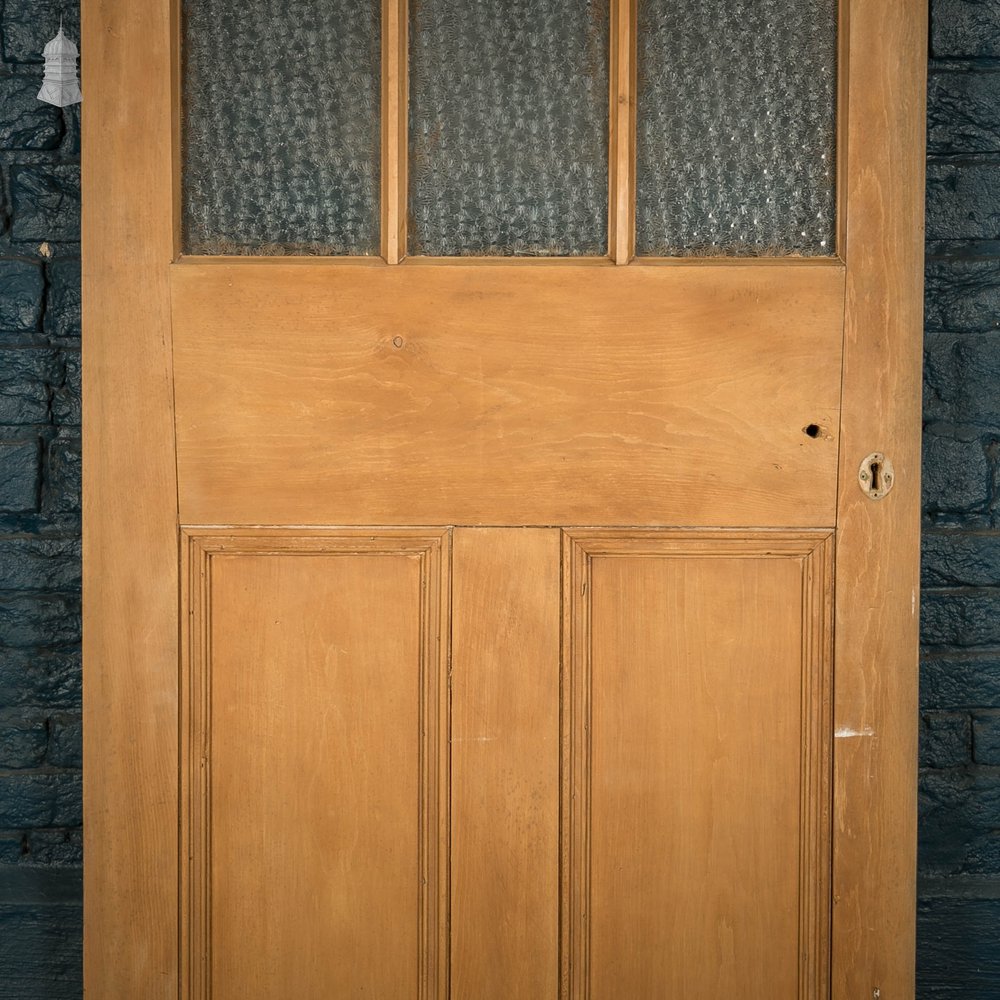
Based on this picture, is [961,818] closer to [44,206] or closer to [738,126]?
[738,126]

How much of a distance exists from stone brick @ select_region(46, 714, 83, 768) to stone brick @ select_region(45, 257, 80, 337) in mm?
622

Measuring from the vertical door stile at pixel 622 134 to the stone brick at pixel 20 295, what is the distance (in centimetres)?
92

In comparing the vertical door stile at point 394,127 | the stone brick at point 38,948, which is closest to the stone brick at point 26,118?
the vertical door stile at point 394,127

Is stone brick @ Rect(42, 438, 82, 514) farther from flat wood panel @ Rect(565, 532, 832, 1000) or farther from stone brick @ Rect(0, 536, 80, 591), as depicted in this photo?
flat wood panel @ Rect(565, 532, 832, 1000)

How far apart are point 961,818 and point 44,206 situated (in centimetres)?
177

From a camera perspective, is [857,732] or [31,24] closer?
[857,732]

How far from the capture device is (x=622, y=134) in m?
1.31

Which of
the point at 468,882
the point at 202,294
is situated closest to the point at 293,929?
the point at 468,882

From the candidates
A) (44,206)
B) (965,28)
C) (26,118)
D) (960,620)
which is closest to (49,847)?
(44,206)

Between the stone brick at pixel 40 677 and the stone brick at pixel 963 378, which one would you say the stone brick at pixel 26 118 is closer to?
the stone brick at pixel 40 677

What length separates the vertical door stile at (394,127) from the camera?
131 cm

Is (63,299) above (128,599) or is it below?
above

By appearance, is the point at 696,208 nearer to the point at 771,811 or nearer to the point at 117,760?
the point at 771,811

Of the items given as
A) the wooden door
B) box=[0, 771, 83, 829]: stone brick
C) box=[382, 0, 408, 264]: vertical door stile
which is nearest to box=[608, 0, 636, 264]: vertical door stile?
the wooden door
